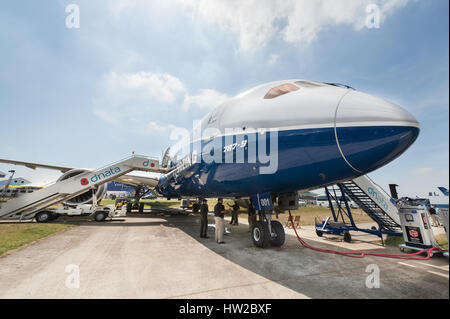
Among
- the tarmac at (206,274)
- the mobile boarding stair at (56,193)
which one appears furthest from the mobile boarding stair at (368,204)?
the mobile boarding stair at (56,193)

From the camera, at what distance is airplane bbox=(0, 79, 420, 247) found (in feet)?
11.6

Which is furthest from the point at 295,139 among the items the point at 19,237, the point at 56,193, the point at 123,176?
the point at 123,176

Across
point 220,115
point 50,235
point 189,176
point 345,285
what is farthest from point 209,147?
point 50,235

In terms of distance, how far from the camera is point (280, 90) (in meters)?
5.11

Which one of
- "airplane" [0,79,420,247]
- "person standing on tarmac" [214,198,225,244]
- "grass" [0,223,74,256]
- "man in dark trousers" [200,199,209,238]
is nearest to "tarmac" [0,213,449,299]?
"grass" [0,223,74,256]

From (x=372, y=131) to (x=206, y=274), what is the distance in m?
Result: 3.88

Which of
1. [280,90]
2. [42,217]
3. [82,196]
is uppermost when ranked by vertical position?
[280,90]

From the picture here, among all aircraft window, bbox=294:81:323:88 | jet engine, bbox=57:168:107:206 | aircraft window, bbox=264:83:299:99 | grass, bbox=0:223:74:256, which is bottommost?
grass, bbox=0:223:74:256

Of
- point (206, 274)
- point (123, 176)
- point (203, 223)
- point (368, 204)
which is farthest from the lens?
point (123, 176)

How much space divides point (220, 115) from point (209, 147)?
1050mm

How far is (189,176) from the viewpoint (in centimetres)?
904

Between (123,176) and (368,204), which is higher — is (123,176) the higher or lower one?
the higher one

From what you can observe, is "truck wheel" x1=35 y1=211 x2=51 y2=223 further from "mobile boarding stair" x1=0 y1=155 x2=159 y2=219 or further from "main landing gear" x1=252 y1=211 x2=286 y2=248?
"main landing gear" x1=252 y1=211 x2=286 y2=248

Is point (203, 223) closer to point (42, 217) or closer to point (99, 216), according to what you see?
point (99, 216)
